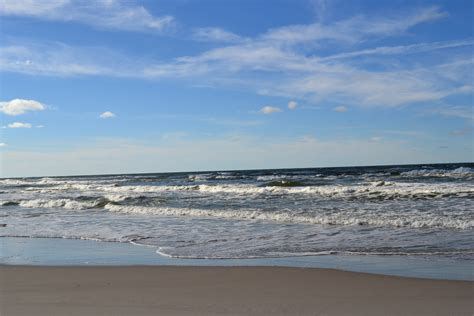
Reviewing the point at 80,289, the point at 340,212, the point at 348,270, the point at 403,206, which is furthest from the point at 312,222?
the point at 80,289

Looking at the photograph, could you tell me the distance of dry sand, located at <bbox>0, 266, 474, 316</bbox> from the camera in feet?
15.4

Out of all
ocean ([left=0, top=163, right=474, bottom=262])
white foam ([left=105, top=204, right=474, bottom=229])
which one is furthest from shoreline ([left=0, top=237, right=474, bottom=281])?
white foam ([left=105, top=204, right=474, bottom=229])

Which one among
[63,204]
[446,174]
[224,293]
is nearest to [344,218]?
[224,293]

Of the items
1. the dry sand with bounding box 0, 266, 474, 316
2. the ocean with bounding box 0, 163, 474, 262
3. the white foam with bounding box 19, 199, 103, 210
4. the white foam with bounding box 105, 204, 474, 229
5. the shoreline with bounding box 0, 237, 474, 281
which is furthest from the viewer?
the white foam with bounding box 19, 199, 103, 210

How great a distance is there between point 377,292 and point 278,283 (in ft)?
4.07

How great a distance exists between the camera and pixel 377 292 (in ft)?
17.4

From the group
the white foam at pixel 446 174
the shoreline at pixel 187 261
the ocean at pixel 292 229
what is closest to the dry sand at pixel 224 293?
the shoreline at pixel 187 261

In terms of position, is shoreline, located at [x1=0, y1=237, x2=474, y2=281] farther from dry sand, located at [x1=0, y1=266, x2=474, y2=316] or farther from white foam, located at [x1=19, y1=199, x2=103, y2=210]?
white foam, located at [x1=19, y1=199, x2=103, y2=210]

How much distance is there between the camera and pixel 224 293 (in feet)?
18.0

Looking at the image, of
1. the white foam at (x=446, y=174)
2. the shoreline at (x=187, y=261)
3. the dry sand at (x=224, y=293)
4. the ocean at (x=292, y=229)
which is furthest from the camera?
the white foam at (x=446, y=174)

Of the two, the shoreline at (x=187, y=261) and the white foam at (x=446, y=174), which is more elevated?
the white foam at (x=446, y=174)

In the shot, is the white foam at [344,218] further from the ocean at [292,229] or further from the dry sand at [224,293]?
the dry sand at [224,293]

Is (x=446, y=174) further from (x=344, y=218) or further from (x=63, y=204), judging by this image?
(x=63, y=204)

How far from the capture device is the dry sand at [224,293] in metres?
4.68
